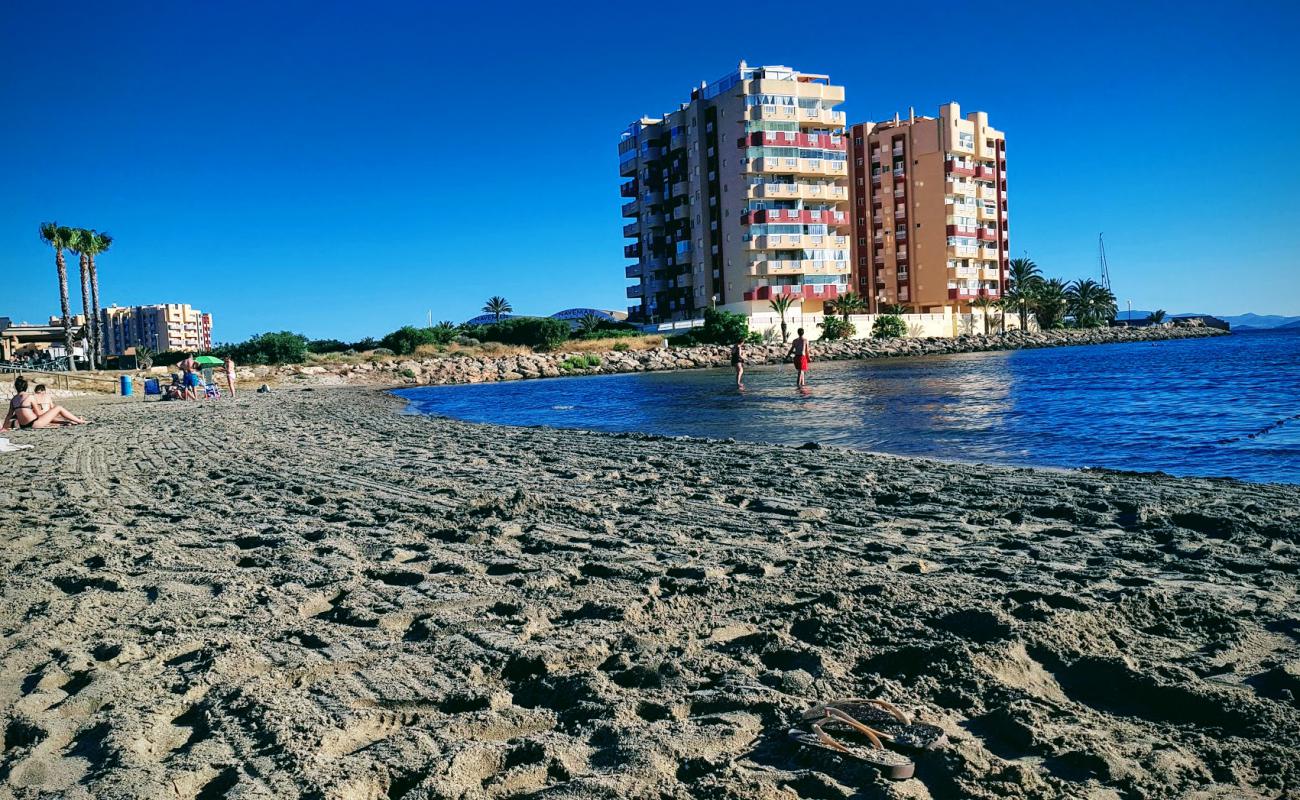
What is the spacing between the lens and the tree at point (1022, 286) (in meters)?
101

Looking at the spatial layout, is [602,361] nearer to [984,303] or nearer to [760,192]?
[760,192]

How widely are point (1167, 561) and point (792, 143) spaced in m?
81.5

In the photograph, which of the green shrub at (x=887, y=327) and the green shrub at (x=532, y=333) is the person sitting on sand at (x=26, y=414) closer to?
the green shrub at (x=532, y=333)

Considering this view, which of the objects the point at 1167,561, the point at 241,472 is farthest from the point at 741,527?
the point at 241,472

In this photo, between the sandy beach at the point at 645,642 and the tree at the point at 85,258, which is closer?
the sandy beach at the point at 645,642

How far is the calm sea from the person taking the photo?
39.9 feet

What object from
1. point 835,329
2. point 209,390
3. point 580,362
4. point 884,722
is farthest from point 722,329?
point 884,722

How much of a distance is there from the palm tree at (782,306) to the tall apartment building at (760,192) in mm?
1091

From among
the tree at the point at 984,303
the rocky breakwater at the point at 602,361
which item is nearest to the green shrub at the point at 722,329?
the rocky breakwater at the point at 602,361

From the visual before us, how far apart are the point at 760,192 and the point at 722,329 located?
59.1ft

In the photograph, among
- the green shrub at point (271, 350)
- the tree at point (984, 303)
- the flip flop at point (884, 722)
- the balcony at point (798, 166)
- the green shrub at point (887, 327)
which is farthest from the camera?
the tree at point (984, 303)

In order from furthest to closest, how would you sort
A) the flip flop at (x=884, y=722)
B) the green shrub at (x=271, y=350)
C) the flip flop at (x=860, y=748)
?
the green shrub at (x=271, y=350), the flip flop at (x=884, y=722), the flip flop at (x=860, y=748)

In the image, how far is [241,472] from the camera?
10977mm

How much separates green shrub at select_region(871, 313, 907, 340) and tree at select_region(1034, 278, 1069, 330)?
29.9 meters
